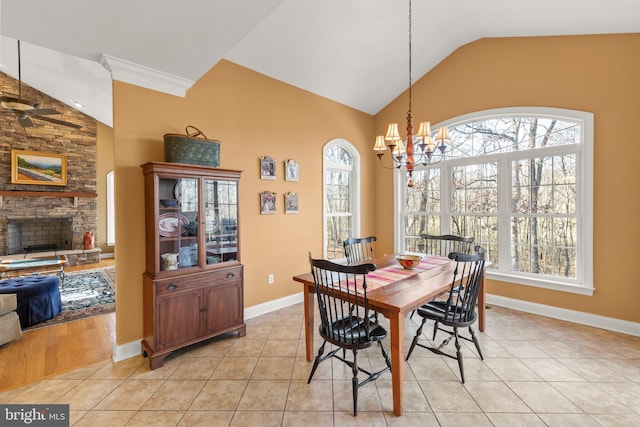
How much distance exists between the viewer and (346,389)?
215cm

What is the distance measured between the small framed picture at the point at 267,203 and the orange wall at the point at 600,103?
323 cm

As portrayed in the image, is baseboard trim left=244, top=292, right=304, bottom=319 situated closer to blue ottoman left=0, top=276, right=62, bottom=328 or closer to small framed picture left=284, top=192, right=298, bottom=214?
small framed picture left=284, top=192, right=298, bottom=214

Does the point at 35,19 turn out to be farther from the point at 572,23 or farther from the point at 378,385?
the point at 572,23

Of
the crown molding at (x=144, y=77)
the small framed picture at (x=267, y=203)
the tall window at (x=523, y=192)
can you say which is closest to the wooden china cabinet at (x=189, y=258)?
the small framed picture at (x=267, y=203)

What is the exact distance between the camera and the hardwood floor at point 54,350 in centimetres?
240

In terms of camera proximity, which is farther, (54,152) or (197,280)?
(54,152)

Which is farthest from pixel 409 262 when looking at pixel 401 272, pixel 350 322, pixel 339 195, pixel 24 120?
pixel 24 120

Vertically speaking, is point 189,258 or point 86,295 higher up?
point 189,258

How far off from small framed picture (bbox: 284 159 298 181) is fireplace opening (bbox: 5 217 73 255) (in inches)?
241

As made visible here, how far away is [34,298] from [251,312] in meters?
2.64

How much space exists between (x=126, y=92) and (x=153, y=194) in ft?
3.40

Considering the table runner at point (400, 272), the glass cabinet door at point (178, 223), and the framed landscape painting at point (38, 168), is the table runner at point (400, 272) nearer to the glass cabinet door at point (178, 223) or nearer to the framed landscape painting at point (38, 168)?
the glass cabinet door at point (178, 223)

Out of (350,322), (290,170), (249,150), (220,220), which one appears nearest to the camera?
(350,322)

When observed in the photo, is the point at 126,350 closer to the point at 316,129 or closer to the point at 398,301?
the point at 398,301
